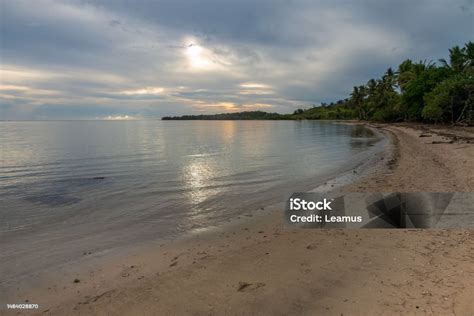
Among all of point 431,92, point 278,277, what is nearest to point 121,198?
point 278,277

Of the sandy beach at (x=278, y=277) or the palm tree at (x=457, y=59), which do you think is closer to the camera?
the sandy beach at (x=278, y=277)


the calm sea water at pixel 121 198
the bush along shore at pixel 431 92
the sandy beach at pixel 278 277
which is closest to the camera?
the sandy beach at pixel 278 277

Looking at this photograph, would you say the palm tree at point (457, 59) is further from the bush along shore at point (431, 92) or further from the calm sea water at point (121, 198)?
the calm sea water at point (121, 198)

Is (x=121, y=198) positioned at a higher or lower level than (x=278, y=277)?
lower

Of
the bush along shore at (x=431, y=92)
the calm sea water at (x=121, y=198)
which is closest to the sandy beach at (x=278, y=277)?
the calm sea water at (x=121, y=198)

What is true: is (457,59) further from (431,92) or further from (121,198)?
(121,198)

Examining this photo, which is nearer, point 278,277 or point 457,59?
point 278,277

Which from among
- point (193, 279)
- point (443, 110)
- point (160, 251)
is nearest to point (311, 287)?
point (193, 279)

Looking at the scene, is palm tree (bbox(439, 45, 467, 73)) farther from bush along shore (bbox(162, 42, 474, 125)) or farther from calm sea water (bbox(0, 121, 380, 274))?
calm sea water (bbox(0, 121, 380, 274))

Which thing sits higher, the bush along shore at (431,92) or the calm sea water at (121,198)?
the bush along shore at (431,92)

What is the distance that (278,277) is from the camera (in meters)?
5.23

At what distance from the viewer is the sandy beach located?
170 inches

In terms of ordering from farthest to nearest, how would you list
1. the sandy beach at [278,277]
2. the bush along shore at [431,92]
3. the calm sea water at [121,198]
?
the bush along shore at [431,92]
the calm sea water at [121,198]
the sandy beach at [278,277]

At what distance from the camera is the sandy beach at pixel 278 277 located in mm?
4316
